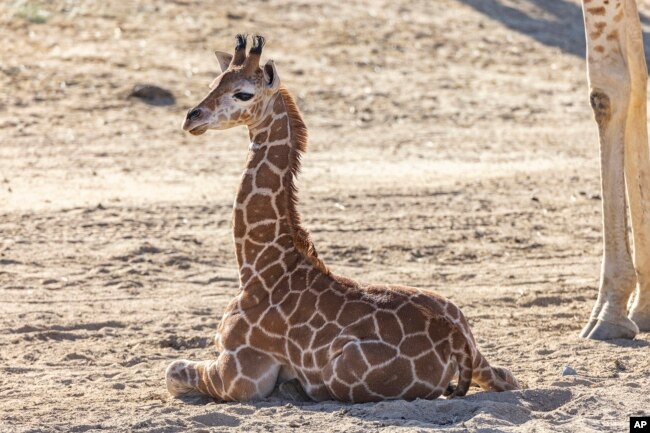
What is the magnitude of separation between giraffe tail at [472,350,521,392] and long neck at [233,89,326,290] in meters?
1.01

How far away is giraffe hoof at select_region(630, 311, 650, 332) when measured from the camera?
352 inches

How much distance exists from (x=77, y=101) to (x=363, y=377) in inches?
312

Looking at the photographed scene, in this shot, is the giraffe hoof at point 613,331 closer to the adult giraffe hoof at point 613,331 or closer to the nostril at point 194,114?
the adult giraffe hoof at point 613,331

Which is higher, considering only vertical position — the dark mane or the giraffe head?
the giraffe head

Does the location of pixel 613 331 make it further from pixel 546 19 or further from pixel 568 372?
pixel 546 19

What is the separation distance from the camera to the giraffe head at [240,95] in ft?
23.0

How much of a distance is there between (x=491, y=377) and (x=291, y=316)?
111 cm

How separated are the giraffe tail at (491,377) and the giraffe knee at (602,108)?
7.01 ft

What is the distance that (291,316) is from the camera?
7035 mm

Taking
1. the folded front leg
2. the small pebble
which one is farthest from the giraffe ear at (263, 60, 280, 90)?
the small pebble

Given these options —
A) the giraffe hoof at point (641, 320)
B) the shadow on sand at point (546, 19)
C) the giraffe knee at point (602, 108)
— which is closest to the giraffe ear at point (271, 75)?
the giraffe knee at point (602, 108)

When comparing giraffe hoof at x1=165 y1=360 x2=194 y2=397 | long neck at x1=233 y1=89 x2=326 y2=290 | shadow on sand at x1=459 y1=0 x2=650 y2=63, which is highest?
shadow on sand at x1=459 y1=0 x2=650 y2=63

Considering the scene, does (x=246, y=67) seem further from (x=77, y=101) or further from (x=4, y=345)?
(x=77, y=101)

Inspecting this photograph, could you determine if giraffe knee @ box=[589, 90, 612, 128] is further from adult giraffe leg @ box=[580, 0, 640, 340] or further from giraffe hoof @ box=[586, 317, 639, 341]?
giraffe hoof @ box=[586, 317, 639, 341]
